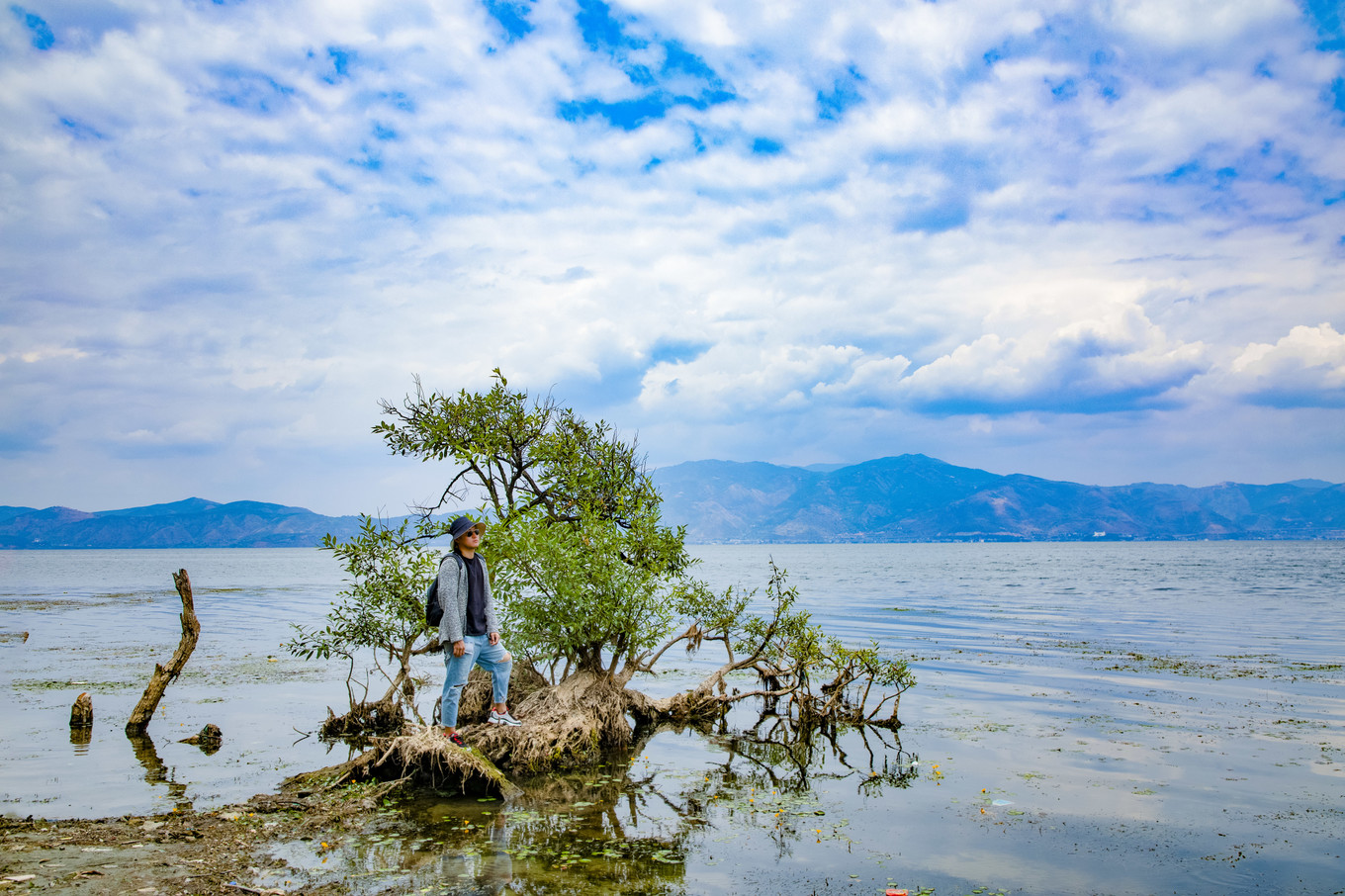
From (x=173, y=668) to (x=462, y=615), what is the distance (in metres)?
7.67

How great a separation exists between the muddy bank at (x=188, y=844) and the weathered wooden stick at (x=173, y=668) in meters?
5.49

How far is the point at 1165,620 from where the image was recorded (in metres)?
38.3

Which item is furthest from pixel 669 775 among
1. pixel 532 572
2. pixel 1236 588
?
pixel 1236 588

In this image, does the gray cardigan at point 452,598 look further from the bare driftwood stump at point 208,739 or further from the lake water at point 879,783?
the bare driftwood stump at point 208,739

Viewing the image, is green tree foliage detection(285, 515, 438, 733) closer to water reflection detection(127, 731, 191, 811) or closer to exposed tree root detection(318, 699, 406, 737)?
exposed tree root detection(318, 699, 406, 737)

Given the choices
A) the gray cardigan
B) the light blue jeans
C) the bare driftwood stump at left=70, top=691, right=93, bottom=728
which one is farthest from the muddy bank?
the bare driftwood stump at left=70, top=691, right=93, bottom=728

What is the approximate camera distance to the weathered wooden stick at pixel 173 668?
15.1m

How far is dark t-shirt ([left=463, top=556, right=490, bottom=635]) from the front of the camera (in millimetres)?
11539

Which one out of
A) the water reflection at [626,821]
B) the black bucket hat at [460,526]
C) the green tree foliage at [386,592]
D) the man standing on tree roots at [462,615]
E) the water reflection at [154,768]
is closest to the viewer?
the water reflection at [626,821]

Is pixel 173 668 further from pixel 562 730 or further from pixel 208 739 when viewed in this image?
pixel 562 730

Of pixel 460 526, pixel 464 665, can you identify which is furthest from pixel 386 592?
pixel 460 526

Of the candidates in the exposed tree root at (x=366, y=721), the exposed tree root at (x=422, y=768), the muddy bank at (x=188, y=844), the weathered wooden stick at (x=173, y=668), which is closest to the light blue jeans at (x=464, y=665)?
the exposed tree root at (x=422, y=768)

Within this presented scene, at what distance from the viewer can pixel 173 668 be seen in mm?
15305

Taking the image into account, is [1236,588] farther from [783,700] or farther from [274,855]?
[274,855]
